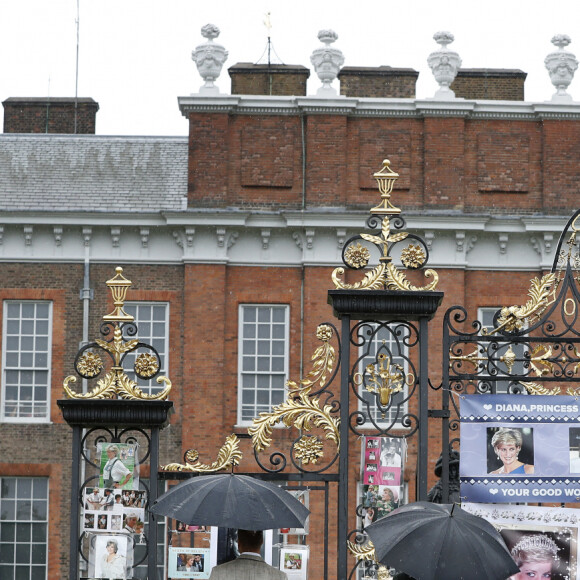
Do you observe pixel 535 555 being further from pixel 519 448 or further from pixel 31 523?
pixel 31 523

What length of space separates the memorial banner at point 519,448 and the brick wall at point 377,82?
53.0ft

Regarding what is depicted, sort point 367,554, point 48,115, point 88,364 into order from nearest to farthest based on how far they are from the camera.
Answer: point 367,554 < point 88,364 < point 48,115

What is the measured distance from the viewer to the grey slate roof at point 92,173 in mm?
25891

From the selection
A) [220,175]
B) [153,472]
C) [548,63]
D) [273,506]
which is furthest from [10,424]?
[273,506]

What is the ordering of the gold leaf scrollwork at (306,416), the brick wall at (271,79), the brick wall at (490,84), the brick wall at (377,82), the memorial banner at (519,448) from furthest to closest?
the brick wall at (490,84) < the brick wall at (271,79) < the brick wall at (377,82) < the gold leaf scrollwork at (306,416) < the memorial banner at (519,448)

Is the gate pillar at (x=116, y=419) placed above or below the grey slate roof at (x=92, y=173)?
below

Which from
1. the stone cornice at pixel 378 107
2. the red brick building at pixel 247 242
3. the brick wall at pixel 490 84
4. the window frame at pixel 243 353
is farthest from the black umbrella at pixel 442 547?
the brick wall at pixel 490 84

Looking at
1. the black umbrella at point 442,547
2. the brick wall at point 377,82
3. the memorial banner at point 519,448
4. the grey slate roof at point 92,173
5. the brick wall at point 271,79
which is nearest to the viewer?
the black umbrella at point 442,547

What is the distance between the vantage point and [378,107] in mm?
25531

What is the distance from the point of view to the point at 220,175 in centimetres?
2566

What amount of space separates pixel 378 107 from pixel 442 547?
56.4ft

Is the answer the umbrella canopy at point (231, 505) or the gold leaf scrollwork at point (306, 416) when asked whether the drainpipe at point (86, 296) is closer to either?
the gold leaf scrollwork at point (306, 416)

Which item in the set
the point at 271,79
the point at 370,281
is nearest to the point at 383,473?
the point at 370,281

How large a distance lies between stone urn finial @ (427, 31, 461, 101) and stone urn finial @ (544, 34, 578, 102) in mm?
1775
